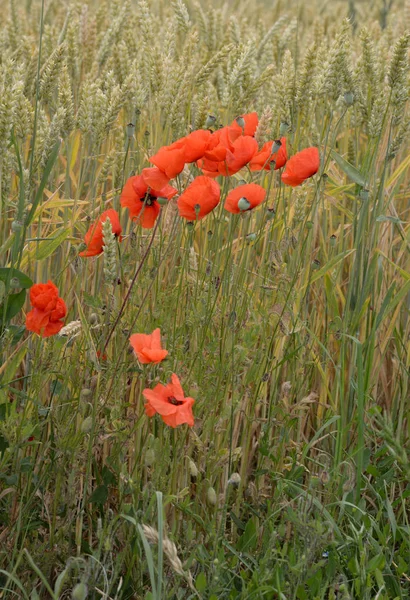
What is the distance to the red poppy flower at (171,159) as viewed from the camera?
1.28m

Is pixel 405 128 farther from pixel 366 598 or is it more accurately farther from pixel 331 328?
pixel 366 598

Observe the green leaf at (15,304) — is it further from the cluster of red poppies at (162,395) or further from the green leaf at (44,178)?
the cluster of red poppies at (162,395)

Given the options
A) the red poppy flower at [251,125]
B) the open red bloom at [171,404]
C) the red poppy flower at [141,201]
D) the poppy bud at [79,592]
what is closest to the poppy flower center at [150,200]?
the red poppy flower at [141,201]

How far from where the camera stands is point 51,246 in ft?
4.79

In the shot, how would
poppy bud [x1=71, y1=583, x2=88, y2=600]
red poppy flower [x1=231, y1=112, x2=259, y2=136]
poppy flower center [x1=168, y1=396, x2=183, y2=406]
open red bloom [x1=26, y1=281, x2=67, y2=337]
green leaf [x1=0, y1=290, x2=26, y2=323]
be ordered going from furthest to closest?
red poppy flower [x1=231, y1=112, x2=259, y2=136]
green leaf [x1=0, y1=290, x2=26, y2=323]
open red bloom [x1=26, y1=281, x2=67, y2=337]
poppy flower center [x1=168, y1=396, x2=183, y2=406]
poppy bud [x1=71, y1=583, x2=88, y2=600]

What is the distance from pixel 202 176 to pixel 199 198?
1.3 inches

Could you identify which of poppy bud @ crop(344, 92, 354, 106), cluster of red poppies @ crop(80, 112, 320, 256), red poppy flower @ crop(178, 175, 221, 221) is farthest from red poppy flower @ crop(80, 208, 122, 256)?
poppy bud @ crop(344, 92, 354, 106)

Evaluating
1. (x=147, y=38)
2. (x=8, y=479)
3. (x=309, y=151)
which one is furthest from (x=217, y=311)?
(x=147, y=38)

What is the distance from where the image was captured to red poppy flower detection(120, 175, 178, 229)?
138cm

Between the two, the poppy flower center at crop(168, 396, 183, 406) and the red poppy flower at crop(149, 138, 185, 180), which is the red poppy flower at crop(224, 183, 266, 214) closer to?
the red poppy flower at crop(149, 138, 185, 180)

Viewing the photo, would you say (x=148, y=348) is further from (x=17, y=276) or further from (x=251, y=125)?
(x=251, y=125)

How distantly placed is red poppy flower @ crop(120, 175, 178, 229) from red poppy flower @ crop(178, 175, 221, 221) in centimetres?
7

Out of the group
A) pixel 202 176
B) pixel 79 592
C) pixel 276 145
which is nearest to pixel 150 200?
pixel 202 176

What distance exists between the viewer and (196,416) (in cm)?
136
